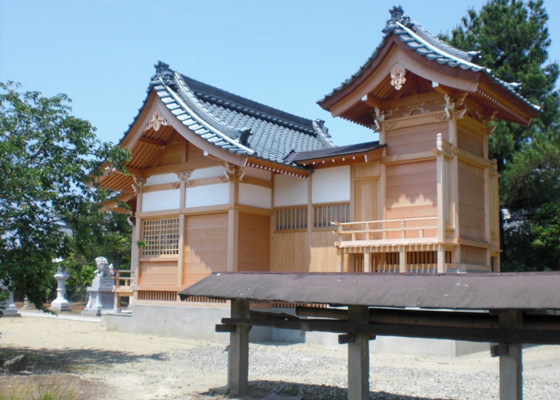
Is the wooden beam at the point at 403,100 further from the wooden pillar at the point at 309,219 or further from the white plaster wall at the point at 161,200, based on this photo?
the white plaster wall at the point at 161,200

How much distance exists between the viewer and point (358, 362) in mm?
7543

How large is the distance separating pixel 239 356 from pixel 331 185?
25.0ft

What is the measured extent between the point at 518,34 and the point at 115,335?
1719cm

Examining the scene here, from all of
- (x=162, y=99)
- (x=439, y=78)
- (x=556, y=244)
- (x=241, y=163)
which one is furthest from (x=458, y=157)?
(x=162, y=99)

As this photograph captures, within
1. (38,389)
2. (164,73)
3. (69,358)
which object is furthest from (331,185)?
(38,389)

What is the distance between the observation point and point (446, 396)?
8.84 m

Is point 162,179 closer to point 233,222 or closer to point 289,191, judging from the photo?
point 233,222

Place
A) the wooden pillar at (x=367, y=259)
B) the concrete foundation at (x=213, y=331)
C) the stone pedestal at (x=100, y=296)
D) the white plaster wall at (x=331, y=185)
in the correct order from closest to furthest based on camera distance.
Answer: the concrete foundation at (x=213, y=331)
the wooden pillar at (x=367, y=259)
the white plaster wall at (x=331, y=185)
the stone pedestal at (x=100, y=296)

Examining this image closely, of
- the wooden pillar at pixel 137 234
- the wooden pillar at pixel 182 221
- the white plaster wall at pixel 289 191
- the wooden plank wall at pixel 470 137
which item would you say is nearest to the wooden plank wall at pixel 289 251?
the white plaster wall at pixel 289 191

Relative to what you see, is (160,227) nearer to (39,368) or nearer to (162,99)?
(162,99)

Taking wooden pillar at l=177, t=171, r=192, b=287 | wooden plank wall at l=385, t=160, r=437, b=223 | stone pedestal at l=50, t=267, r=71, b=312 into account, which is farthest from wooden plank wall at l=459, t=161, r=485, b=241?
stone pedestal at l=50, t=267, r=71, b=312

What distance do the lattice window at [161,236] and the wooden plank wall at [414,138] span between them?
689 centimetres

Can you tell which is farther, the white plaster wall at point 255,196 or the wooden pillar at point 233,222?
the white plaster wall at point 255,196

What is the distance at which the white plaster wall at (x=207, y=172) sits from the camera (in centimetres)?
1628
